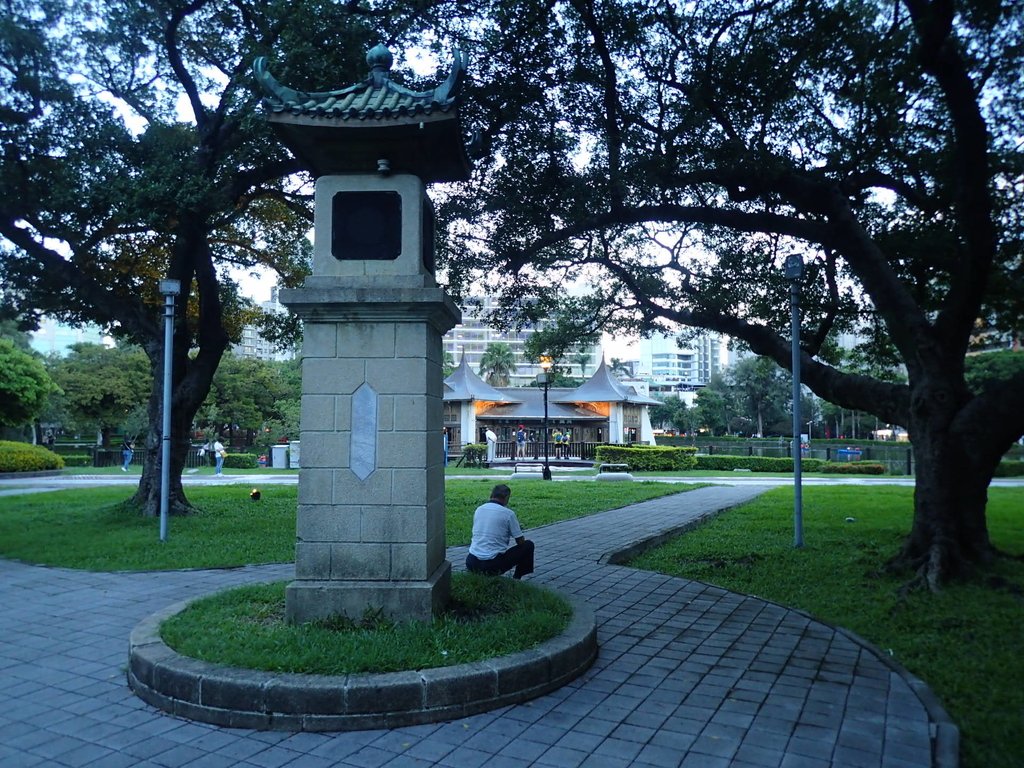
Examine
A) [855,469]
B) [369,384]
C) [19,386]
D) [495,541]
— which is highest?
[19,386]

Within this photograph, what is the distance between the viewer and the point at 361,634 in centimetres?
520

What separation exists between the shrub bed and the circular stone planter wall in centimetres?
3285

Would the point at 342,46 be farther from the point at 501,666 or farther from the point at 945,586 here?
the point at 945,586

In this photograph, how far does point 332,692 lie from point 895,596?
6.08 m

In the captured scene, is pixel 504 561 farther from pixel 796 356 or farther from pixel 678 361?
pixel 678 361

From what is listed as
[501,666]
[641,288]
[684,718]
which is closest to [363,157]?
[501,666]

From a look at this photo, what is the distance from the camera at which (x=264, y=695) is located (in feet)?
14.2

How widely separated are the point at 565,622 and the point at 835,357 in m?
12.9

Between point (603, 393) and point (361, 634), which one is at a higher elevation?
point (603, 393)

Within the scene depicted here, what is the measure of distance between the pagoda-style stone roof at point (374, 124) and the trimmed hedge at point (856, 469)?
32588 millimetres

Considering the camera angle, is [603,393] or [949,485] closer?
[949,485]

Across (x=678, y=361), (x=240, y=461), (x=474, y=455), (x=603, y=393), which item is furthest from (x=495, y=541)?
(x=678, y=361)

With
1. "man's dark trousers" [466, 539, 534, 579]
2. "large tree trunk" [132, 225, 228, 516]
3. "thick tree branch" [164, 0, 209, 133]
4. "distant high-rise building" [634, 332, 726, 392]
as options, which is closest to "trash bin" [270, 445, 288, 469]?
"large tree trunk" [132, 225, 228, 516]

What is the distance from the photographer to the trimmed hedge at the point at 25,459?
2736 cm
